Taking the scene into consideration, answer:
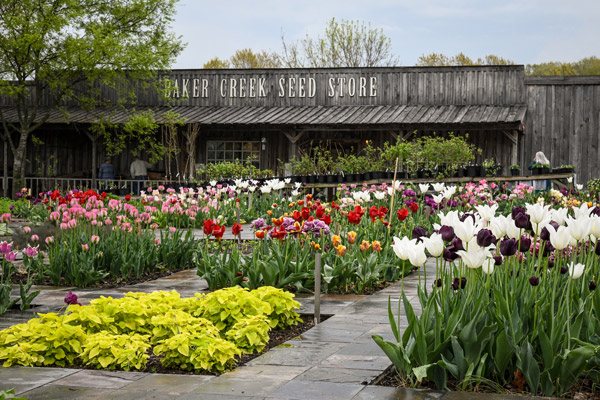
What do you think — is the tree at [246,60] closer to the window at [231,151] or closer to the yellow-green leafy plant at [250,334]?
the window at [231,151]

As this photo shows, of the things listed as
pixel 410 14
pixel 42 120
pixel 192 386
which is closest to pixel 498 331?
pixel 192 386

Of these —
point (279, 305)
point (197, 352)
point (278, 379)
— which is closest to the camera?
point (278, 379)

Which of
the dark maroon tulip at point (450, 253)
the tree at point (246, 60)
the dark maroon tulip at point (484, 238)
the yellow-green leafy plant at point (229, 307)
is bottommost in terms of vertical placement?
the yellow-green leafy plant at point (229, 307)

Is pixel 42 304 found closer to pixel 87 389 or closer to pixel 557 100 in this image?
pixel 87 389

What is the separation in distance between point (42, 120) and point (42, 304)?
19594 millimetres

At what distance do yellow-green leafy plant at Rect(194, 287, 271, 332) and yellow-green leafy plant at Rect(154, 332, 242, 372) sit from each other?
60 centimetres

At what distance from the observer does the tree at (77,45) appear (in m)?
22.5

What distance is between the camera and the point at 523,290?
4.25 meters

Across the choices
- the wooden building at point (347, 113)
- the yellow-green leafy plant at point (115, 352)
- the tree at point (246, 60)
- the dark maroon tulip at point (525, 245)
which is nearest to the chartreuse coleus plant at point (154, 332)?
the yellow-green leafy plant at point (115, 352)

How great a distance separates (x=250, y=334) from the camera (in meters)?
4.79

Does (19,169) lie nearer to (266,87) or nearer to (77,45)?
(77,45)

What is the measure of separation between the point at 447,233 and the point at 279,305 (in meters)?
1.81

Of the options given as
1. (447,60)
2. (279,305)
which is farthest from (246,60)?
(279,305)

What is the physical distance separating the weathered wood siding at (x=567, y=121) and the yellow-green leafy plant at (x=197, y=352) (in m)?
20.4
